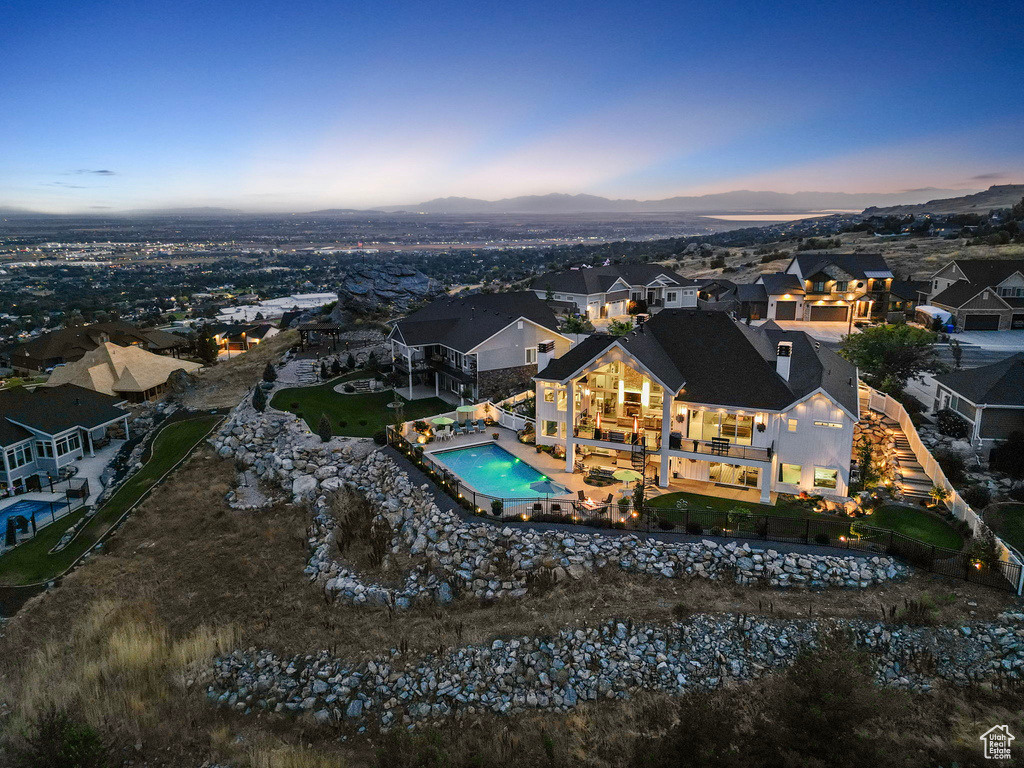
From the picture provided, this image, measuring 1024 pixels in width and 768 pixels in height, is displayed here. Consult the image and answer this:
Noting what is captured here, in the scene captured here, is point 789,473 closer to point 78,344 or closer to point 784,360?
point 784,360

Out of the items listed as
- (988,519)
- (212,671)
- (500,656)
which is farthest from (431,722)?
(988,519)

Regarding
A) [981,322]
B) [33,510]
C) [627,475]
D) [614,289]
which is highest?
[614,289]

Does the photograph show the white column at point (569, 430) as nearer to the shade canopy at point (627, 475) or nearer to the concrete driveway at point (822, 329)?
the shade canopy at point (627, 475)

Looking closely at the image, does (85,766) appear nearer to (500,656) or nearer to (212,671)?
(212,671)

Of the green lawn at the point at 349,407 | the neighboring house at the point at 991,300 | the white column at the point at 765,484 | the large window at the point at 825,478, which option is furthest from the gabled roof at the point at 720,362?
the neighboring house at the point at 991,300

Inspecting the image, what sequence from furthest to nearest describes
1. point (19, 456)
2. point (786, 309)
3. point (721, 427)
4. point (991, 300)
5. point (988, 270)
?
point (786, 309) < point (988, 270) < point (991, 300) < point (19, 456) < point (721, 427)

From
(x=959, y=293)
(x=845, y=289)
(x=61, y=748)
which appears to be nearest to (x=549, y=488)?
(x=61, y=748)

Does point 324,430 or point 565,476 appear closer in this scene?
point 565,476
